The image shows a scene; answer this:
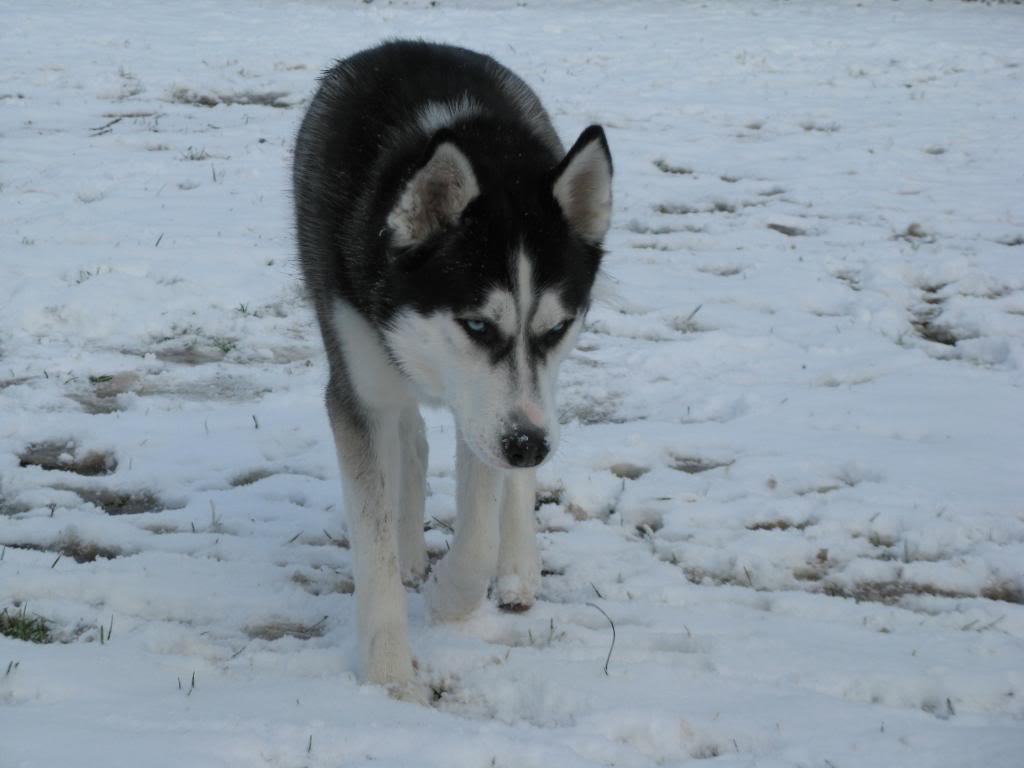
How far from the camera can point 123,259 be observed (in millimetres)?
5953

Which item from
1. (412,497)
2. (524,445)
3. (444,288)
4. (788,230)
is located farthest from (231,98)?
(524,445)

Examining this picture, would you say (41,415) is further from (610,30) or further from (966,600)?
(610,30)

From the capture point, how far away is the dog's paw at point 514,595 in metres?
3.39

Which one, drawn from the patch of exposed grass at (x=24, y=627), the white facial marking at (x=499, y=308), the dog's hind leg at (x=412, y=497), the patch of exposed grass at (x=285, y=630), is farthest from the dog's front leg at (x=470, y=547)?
the patch of exposed grass at (x=24, y=627)

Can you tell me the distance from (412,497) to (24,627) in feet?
4.32

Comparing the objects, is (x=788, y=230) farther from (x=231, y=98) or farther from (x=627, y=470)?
(x=231, y=98)

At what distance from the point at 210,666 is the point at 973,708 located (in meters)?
1.95

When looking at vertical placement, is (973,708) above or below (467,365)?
below

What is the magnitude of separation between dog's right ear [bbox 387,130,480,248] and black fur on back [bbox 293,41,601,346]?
24 mm

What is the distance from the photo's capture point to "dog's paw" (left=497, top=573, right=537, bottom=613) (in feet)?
11.1

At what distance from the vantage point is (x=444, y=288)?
2867 millimetres

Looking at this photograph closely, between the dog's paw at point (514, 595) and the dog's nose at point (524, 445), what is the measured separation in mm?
787

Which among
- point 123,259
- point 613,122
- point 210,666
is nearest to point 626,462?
point 210,666

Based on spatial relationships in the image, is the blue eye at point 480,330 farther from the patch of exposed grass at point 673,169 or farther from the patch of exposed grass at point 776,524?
the patch of exposed grass at point 673,169
